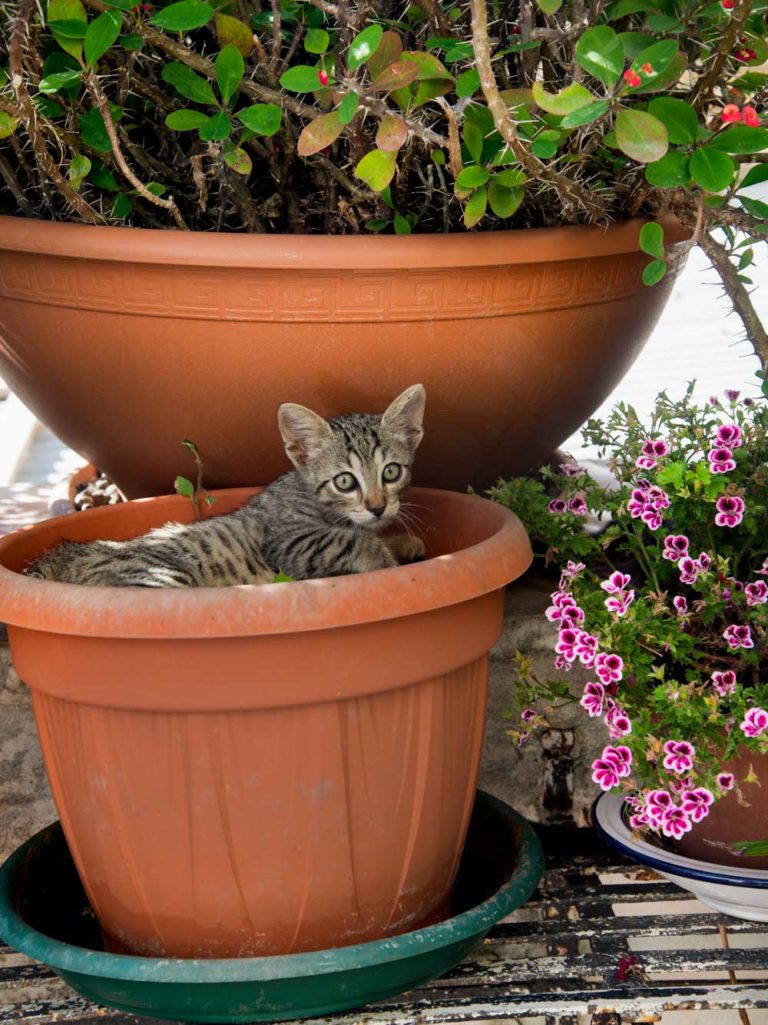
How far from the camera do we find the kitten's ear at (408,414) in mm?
2488

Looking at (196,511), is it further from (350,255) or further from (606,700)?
(606,700)

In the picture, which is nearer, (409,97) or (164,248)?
(409,97)

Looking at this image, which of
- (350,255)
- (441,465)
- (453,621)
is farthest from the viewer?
(441,465)

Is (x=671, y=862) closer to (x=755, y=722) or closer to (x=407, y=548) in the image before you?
(x=755, y=722)

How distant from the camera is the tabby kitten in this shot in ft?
7.95

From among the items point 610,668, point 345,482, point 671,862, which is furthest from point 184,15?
point 671,862

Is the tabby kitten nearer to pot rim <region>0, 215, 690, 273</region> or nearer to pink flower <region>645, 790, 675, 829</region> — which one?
pot rim <region>0, 215, 690, 273</region>

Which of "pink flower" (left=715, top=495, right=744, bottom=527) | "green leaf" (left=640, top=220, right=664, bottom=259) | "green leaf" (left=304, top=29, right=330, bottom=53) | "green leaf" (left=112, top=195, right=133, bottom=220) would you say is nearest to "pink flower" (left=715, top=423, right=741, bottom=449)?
"pink flower" (left=715, top=495, right=744, bottom=527)

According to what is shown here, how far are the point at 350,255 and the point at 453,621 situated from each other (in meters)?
0.80

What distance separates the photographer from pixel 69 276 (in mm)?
2512

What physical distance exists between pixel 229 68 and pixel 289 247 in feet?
1.14

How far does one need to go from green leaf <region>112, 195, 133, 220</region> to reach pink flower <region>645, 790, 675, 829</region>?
1564 mm

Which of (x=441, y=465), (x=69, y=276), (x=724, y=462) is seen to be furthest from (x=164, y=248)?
(x=724, y=462)

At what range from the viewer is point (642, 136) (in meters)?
1.88
